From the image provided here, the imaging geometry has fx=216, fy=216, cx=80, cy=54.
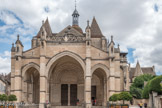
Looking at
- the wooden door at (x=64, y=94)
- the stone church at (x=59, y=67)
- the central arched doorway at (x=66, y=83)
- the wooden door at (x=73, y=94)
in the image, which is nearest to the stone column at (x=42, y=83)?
the stone church at (x=59, y=67)

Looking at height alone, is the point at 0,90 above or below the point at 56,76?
below

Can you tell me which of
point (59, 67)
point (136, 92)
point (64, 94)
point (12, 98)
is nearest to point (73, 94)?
point (64, 94)

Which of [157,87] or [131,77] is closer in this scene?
[157,87]

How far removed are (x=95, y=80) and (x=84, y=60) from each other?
19.8ft

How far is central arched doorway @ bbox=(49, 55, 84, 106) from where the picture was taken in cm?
2930

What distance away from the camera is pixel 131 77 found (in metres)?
55.0

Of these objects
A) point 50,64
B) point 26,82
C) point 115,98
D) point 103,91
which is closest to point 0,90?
point 26,82

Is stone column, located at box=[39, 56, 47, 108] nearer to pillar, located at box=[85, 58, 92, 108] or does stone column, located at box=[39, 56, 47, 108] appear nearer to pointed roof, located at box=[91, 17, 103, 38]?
pillar, located at box=[85, 58, 92, 108]

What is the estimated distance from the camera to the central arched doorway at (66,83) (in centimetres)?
2930

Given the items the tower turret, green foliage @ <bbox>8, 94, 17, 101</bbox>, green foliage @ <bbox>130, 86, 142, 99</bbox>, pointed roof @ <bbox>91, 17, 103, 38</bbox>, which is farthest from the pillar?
green foliage @ <bbox>130, 86, 142, 99</bbox>

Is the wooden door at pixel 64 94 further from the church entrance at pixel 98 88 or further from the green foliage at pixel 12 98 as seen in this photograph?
the green foliage at pixel 12 98

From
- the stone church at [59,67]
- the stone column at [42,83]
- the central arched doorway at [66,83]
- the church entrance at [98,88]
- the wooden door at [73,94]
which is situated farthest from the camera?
the wooden door at [73,94]

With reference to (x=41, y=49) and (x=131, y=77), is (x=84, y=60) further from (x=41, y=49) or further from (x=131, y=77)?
(x=131, y=77)

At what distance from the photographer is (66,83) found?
30422 mm
